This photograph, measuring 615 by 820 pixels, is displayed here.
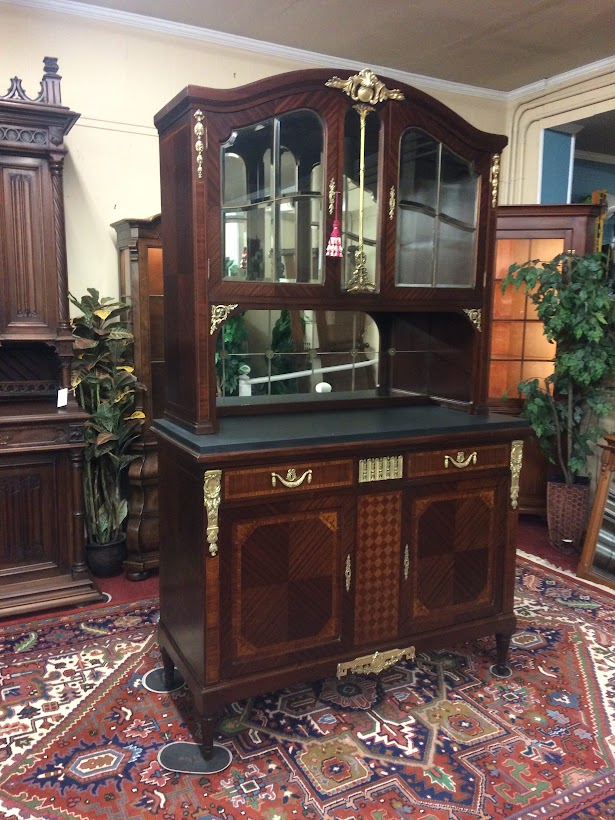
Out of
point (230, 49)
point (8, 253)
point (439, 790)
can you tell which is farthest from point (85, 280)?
point (439, 790)

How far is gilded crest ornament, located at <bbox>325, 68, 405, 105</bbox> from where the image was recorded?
235 centimetres

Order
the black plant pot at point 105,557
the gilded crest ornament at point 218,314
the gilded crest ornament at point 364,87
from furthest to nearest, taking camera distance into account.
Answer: the black plant pot at point 105,557 → the gilded crest ornament at point 364,87 → the gilded crest ornament at point 218,314

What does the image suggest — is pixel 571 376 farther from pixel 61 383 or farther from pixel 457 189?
pixel 61 383

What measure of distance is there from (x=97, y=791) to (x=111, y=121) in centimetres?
331

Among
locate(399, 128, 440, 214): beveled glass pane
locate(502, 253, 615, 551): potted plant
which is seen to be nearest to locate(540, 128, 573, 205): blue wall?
locate(502, 253, 615, 551): potted plant

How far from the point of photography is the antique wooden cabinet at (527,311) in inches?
172

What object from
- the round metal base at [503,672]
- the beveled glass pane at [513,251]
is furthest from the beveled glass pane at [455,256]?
the beveled glass pane at [513,251]

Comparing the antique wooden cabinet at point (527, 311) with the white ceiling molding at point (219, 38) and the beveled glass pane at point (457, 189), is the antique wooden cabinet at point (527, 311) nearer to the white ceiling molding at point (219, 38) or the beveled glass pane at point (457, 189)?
the white ceiling molding at point (219, 38)

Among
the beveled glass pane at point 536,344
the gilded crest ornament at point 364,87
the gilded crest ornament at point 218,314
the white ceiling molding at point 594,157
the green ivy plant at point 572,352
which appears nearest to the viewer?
the gilded crest ornament at point 218,314

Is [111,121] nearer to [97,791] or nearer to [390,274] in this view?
[390,274]

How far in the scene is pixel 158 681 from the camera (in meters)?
2.64

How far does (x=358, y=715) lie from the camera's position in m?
2.45

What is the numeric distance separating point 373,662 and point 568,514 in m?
2.17

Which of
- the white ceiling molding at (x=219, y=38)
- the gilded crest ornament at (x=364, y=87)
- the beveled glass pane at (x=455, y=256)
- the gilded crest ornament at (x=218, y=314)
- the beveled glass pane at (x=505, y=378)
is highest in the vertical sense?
the white ceiling molding at (x=219, y=38)
